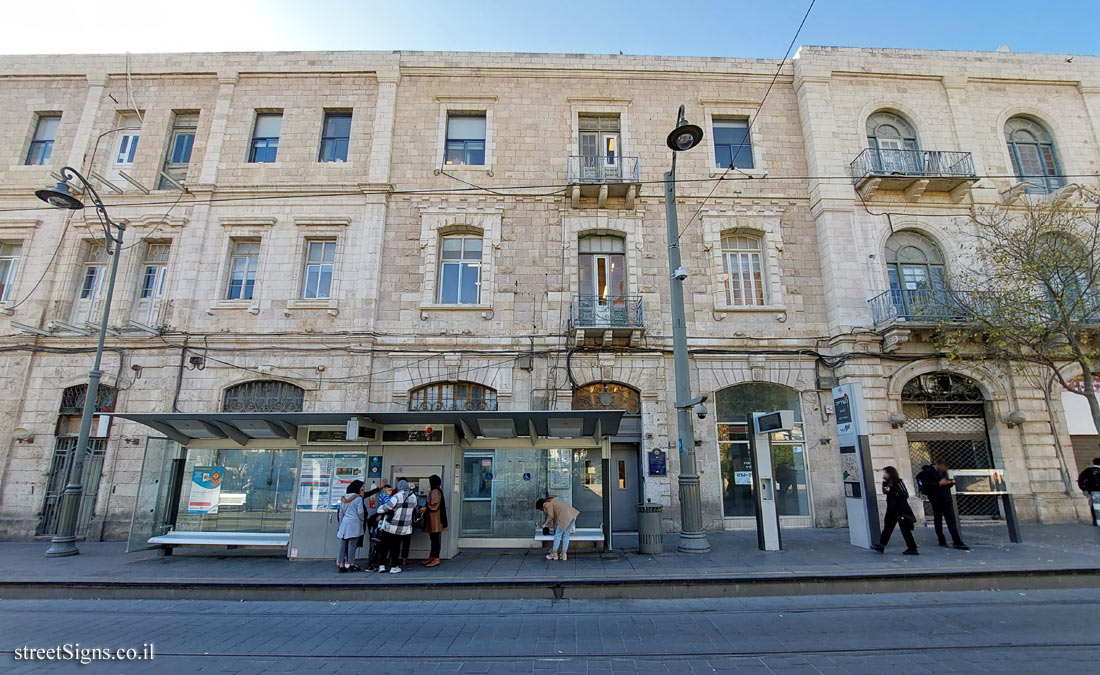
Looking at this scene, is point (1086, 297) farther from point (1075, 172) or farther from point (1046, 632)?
point (1046, 632)

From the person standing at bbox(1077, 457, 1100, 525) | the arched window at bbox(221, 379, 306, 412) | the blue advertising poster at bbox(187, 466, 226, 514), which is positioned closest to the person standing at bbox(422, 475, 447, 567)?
the blue advertising poster at bbox(187, 466, 226, 514)

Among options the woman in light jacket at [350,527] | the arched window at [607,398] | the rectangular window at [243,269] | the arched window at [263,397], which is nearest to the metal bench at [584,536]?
the woman in light jacket at [350,527]

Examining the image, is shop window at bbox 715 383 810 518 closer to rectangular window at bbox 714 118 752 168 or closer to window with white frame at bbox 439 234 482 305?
rectangular window at bbox 714 118 752 168

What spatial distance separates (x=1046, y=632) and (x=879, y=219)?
12530 millimetres

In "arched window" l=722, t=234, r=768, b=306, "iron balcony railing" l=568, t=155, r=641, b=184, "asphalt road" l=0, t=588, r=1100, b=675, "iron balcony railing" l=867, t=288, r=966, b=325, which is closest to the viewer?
"asphalt road" l=0, t=588, r=1100, b=675

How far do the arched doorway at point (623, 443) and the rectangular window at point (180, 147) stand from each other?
47.7 ft

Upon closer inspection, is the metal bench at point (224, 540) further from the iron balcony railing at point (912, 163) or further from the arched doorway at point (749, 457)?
the iron balcony railing at point (912, 163)

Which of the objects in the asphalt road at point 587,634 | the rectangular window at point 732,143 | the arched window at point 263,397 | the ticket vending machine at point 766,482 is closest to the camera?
the asphalt road at point 587,634

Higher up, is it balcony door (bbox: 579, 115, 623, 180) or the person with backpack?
balcony door (bbox: 579, 115, 623, 180)

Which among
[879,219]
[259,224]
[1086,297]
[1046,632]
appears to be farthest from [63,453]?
[1086,297]

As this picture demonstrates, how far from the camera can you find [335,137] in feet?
54.8

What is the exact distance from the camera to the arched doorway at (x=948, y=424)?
565 inches

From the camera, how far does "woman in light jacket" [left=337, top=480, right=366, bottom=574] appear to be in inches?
363

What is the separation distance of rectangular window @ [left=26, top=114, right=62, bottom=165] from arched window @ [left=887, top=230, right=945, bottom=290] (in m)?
26.6
